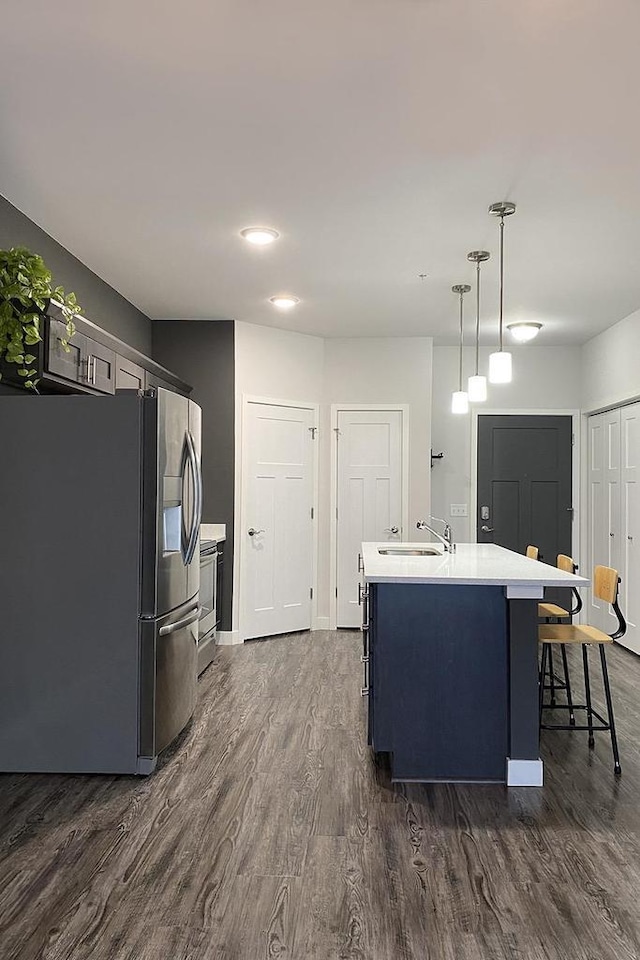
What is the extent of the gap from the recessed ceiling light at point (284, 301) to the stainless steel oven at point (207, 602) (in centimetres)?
178

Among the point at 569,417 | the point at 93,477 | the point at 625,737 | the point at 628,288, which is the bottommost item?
the point at 625,737

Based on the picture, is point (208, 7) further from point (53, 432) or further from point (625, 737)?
point (625, 737)

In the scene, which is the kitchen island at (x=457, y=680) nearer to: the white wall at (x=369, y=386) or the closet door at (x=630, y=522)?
the closet door at (x=630, y=522)

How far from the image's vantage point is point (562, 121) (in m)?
2.80

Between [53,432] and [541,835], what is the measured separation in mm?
2537

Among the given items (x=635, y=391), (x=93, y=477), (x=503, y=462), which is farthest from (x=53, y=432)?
(x=503, y=462)

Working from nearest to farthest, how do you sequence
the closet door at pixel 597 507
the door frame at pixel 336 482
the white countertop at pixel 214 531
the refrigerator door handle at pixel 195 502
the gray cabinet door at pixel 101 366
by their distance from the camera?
the refrigerator door handle at pixel 195 502 < the gray cabinet door at pixel 101 366 < the white countertop at pixel 214 531 < the closet door at pixel 597 507 < the door frame at pixel 336 482

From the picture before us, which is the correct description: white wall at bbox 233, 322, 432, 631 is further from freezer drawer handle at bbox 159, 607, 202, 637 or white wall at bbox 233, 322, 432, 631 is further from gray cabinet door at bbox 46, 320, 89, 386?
gray cabinet door at bbox 46, 320, 89, 386

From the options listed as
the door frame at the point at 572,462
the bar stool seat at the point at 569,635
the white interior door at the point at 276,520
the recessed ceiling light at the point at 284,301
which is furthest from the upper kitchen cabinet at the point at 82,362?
the door frame at the point at 572,462

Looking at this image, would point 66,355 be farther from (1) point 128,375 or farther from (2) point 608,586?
(2) point 608,586

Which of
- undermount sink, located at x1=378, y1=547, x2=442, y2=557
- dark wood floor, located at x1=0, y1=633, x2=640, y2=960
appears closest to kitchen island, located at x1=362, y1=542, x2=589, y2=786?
dark wood floor, located at x1=0, y1=633, x2=640, y2=960

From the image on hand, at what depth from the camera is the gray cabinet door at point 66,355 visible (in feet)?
11.2

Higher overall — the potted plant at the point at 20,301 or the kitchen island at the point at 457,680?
the potted plant at the point at 20,301

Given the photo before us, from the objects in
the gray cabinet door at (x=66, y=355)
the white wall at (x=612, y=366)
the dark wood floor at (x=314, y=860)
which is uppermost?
the white wall at (x=612, y=366)
